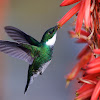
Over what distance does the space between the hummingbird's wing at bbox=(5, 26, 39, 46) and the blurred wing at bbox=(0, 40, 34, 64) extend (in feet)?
0.16

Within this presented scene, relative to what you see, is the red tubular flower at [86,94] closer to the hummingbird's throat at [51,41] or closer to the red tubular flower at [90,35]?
the red tubular flower at [90,35]

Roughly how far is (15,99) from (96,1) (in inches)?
98.1

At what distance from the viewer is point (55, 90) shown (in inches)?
137

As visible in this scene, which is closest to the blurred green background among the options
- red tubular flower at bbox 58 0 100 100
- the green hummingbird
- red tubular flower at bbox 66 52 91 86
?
the green hummingbird

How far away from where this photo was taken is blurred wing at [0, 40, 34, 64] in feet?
4.77

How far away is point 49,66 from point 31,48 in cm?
181

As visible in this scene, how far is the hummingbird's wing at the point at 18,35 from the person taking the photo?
59.2 inches

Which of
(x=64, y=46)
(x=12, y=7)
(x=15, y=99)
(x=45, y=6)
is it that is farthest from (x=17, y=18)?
(x=15, y=99)

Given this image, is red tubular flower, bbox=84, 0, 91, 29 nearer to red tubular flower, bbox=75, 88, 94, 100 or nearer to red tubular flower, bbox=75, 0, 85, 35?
red tubular flower, bbox=75, 0, 85, 35

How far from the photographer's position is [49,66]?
3404 millimetres

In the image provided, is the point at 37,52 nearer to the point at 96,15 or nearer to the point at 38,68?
the point at 38,68

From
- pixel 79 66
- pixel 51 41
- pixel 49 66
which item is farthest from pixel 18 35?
pixel 49 66

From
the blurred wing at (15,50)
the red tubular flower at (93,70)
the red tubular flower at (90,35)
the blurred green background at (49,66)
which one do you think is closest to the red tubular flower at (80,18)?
the red tubular flower at (90,35)

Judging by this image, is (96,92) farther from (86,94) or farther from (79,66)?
(79,66)
